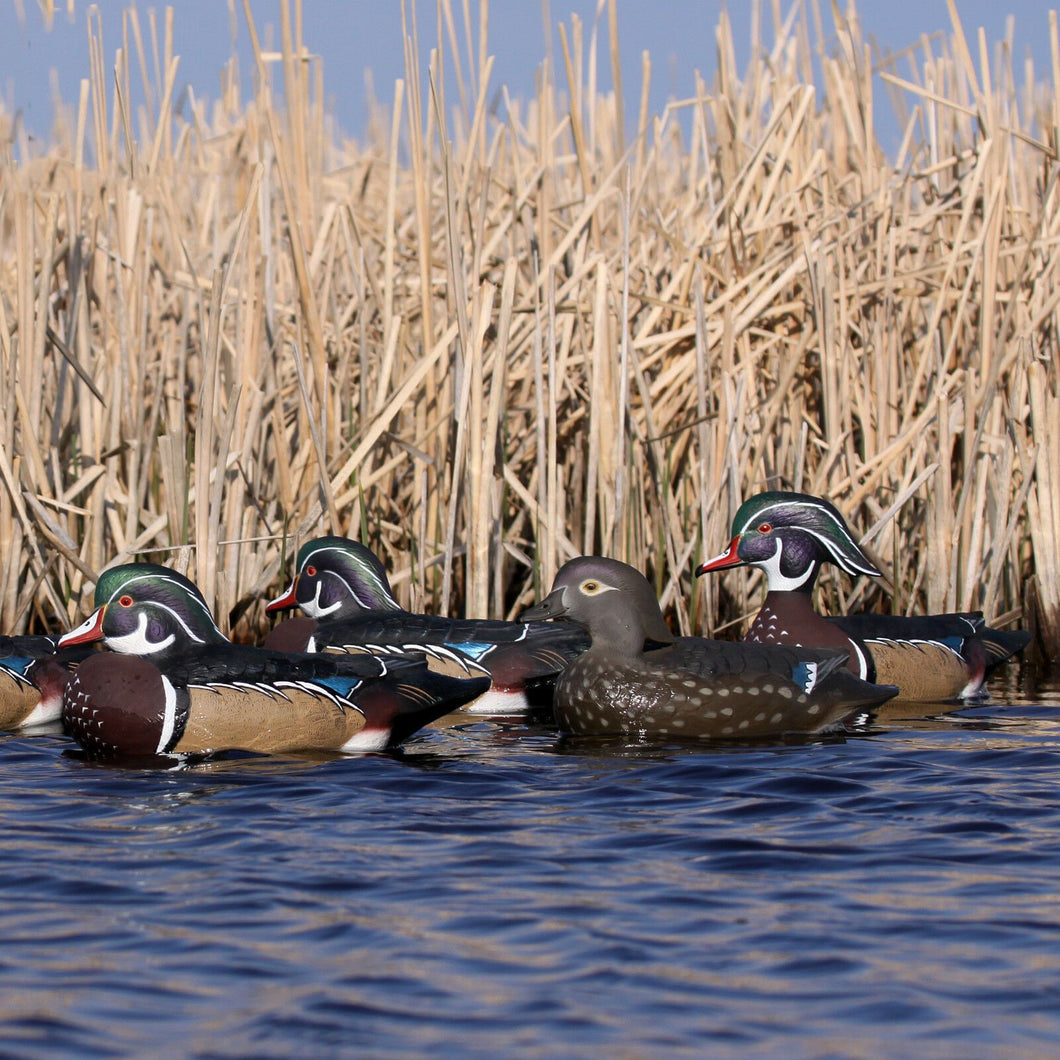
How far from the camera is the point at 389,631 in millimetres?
7824

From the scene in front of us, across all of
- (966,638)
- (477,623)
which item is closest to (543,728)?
(477,623)

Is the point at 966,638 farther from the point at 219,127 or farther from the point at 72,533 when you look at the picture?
the point at 219,127

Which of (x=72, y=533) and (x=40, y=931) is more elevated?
(x=72, y=533)

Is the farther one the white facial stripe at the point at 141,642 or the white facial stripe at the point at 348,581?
the white facial stripe at the point at 348,581

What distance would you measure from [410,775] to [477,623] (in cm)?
183

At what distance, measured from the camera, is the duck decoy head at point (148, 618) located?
6.71 meters

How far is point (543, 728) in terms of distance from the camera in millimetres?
7363

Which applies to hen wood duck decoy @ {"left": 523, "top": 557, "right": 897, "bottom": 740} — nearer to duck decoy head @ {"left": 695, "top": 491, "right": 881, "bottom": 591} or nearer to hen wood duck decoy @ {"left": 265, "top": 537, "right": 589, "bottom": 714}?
hen wood duck decoy @ {"left": 265, "top": 537, "right": 589, "bottom": 714}

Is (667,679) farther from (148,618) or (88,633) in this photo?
(88,633)

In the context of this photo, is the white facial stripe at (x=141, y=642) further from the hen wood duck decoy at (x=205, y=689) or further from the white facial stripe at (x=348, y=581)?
the white facial stripe at (x=348, y=581)

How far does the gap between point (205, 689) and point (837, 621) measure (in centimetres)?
313

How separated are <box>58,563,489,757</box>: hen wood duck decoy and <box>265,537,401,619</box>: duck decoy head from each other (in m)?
1.38

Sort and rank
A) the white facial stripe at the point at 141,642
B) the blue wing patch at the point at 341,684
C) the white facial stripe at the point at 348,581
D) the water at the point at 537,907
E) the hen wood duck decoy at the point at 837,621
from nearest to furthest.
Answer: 1. the water at the point at 537,907
2. the blue wing patch at the point at 341,684
3. the white facial stripe at the point at 141,642
4. the hen wood duck decoy at the point at 837,621
5. the white facial stripe at the point at 348,581

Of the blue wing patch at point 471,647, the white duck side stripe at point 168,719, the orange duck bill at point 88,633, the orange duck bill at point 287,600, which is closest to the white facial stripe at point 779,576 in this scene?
the blue wing patch at point 471,647
